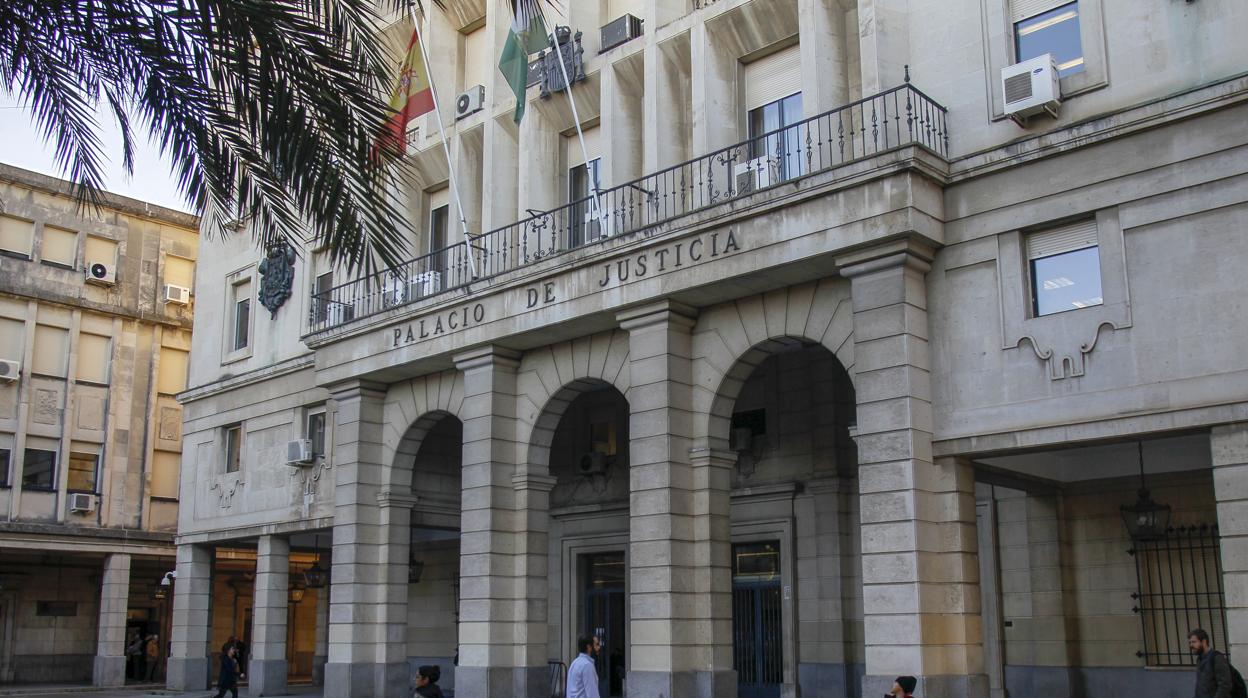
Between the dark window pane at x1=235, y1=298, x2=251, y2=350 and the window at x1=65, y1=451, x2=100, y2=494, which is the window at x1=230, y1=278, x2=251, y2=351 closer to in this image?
the dark window pane at x1=235, y1=298, x2=251, y2=350

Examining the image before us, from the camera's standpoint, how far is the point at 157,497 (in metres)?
41.0

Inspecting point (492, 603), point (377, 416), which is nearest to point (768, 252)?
point (492, 603)

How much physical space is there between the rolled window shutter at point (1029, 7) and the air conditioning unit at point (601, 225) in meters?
7.01

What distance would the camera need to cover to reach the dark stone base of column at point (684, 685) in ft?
59.5

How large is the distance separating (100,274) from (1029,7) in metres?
32.5

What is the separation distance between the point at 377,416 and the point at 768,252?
10.8m

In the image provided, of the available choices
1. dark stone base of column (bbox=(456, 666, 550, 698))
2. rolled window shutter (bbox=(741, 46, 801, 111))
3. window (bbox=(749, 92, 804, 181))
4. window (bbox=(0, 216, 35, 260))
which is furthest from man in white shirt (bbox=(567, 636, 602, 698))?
window (bbox=(0, 216, 35, 260))

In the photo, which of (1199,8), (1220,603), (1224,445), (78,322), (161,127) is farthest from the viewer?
(78,322)

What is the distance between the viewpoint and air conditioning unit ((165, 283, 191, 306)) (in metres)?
42.1

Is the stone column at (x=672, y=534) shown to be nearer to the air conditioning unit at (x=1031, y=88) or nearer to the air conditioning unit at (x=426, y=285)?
the air conditioning unit at (x=1031, y=88)

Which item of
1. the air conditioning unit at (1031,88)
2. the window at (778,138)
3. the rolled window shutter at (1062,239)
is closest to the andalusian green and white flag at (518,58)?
the window at (778,138)

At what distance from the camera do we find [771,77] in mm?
20688

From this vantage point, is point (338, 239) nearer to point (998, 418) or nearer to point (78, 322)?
point (998, 418)

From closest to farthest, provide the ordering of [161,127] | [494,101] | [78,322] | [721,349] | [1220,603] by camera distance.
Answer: [161,127] → [1220,603] → [721,349] → [494,101] → [78,322]
